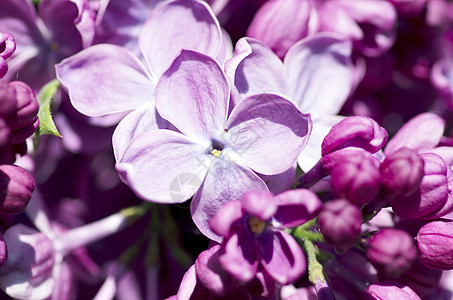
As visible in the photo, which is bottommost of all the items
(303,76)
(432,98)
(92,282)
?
(92,282)

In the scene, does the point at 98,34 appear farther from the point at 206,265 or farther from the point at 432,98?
the point at 432,98

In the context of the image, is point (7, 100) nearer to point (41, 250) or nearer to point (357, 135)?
point (41, 250)

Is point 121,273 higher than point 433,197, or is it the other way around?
point 433,197

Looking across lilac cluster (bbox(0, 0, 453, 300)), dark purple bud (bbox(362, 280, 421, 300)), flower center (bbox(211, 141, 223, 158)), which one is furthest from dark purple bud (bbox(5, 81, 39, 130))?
dark purple bud (bbox(362, 280, 421, 300))

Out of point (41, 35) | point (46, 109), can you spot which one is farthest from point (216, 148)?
point (41, 35)

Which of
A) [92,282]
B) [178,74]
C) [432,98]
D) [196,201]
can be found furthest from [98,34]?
[432,98]

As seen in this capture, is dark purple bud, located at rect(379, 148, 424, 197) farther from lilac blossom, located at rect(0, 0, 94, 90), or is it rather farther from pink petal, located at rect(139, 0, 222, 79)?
lilac blossom, located at rect(0, 0, 94, 90)

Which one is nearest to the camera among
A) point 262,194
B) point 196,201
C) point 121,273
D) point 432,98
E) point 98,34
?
point 262,194
